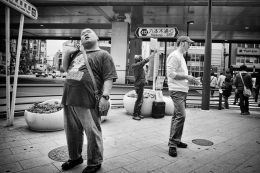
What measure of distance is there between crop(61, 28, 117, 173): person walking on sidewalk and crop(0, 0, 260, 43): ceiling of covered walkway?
1085cm

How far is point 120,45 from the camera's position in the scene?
17.0m

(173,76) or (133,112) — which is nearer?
(173,76)

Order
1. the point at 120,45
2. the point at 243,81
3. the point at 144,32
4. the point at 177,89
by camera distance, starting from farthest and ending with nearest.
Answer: the point at 120,45 → the point at 144,32 → the point at 243,81 → the point at 177,89

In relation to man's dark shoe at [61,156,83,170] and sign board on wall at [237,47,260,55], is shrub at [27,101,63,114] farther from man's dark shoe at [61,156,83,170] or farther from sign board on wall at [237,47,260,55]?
sign board on wall at [237,47,260,55]

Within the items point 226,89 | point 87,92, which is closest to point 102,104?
point 87,92

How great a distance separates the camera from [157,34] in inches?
329

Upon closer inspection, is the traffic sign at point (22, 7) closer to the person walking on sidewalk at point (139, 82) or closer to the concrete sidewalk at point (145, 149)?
the concrete sidewalk at point (145, 149)

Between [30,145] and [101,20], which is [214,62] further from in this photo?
[30,145]

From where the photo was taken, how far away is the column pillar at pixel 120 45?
16844 mm

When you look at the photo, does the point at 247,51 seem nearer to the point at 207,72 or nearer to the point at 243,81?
the point at 243,81

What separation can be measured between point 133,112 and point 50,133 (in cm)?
277

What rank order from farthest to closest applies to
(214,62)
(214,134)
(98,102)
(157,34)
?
(214,62) < (157,34) < (214,134) < (98,102)

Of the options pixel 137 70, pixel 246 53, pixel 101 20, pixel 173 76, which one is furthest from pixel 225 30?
pixel 246 53

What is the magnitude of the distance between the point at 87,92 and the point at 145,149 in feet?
5.91
